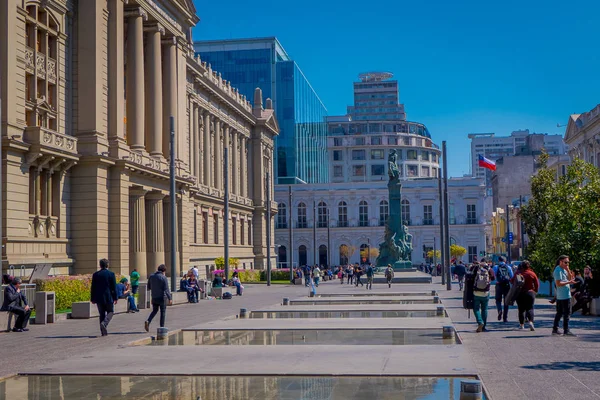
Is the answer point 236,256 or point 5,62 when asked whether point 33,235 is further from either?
point 236,256

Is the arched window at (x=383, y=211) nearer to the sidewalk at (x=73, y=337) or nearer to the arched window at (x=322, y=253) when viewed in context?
the arched window at (x=322, y=253)

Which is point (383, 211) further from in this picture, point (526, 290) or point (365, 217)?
point (526, 290)

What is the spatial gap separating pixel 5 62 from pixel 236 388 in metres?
25.5

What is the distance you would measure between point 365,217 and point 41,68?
82510mm

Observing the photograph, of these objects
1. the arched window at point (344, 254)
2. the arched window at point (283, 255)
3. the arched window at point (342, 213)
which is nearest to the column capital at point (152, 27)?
the arched window at point (344, 254)

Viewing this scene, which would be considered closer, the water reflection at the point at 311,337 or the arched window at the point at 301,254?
the water reflection at the point at 311,337

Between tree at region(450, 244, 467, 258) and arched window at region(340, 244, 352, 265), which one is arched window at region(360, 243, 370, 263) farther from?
tree at region(450, 244, 467, 258)

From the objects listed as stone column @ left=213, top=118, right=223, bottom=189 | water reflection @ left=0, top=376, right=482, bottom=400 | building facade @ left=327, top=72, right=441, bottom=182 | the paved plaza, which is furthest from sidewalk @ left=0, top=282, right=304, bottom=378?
building facade @ left=327, top=72, right=441, bottom=182

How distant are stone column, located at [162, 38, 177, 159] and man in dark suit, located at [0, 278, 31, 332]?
92.7 ft

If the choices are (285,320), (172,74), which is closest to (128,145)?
(172,74)

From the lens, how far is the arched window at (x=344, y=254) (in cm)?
11350

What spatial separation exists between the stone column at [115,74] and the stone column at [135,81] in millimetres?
2419

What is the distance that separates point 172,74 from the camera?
50562 millimetres

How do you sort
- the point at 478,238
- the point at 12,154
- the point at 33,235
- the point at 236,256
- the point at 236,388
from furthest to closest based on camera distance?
the point at 478,238 < the point at 236,256 < the point at 33,235 < the point at 12,154 < the point at 236,388
